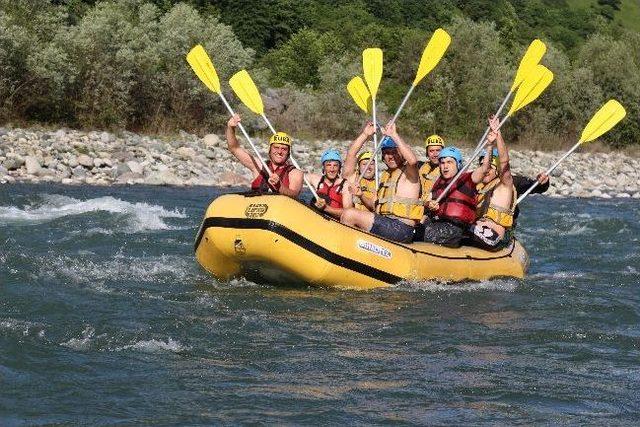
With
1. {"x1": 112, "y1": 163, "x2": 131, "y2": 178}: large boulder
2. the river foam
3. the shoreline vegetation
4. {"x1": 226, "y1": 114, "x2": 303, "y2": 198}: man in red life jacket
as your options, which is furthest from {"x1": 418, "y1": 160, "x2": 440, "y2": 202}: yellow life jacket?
the shoreline vegetation

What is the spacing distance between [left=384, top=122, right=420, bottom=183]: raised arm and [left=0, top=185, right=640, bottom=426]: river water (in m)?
1.05

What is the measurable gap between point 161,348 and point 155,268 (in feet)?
10.8

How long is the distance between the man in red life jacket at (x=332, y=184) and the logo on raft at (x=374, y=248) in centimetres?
73

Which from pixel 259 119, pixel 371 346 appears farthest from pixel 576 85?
pixel 371 346

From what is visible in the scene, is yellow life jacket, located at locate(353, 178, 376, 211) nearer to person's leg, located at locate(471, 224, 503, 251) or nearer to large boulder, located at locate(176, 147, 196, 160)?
person's leg, located at locate(471, 224, 503, 251)

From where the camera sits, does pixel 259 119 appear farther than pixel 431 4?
No

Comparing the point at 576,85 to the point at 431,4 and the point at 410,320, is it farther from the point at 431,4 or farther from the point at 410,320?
the point at 431,4

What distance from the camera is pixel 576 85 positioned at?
106 feet

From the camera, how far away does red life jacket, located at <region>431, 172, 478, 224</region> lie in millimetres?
9086

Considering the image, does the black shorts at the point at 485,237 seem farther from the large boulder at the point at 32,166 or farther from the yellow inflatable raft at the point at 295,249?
the large boulder at the point at 32,166

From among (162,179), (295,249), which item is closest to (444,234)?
(295,249)

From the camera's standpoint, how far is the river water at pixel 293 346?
4.89m

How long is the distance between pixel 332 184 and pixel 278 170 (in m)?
0.60

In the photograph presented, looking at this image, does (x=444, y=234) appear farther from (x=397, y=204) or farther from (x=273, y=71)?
(x=273, y=71)
